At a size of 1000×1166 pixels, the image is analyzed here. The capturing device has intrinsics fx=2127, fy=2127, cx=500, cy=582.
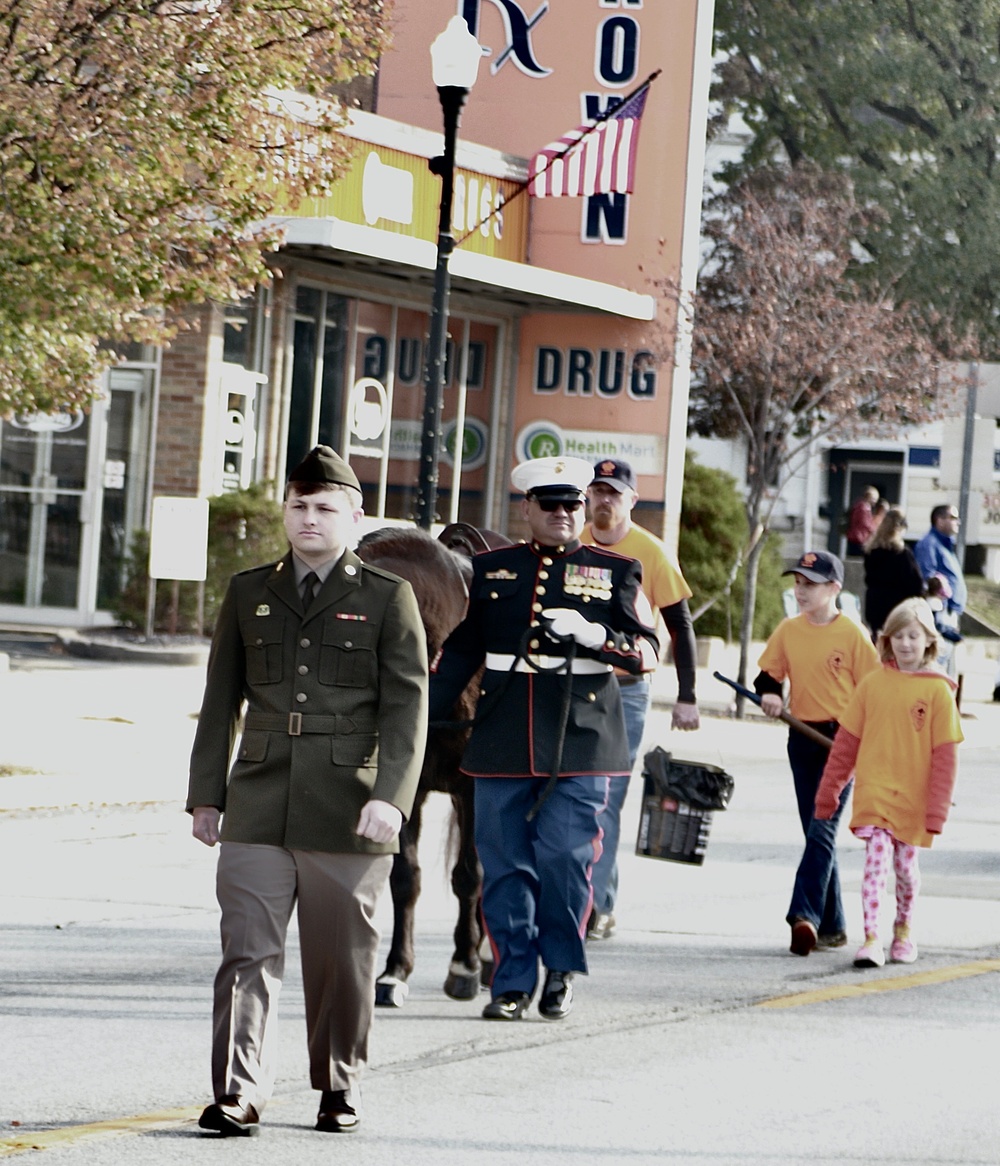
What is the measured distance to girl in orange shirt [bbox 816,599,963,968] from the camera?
8.73 metres

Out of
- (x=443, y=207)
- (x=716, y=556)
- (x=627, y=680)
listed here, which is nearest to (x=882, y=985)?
(x=627, y=680)

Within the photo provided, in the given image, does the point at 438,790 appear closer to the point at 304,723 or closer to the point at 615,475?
the point at 615,475

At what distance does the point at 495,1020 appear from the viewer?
7.35 m

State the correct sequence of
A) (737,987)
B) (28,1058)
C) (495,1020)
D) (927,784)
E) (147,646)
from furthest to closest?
(147,646), (927,784), (737,987), (495,1020), (28,1058)

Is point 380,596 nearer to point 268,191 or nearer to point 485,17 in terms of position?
point 268,191

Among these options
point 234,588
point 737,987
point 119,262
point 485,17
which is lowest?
point 737,987

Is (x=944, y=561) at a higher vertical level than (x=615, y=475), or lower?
lower

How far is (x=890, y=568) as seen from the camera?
2000 cm

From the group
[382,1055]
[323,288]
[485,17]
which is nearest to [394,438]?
[323,288]

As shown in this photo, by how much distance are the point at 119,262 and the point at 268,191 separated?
169cm

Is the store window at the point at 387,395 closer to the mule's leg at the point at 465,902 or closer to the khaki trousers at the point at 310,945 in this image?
the mule's leg at the point at 465,902

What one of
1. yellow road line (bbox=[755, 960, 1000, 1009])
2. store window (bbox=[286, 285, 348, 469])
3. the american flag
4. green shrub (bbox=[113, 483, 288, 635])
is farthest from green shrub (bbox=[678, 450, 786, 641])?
yellow road line (bbox=[755, 960, 1000, 1009])

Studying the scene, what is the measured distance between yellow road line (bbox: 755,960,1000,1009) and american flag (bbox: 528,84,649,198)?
43.7 feet

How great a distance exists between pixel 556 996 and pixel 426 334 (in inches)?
825
